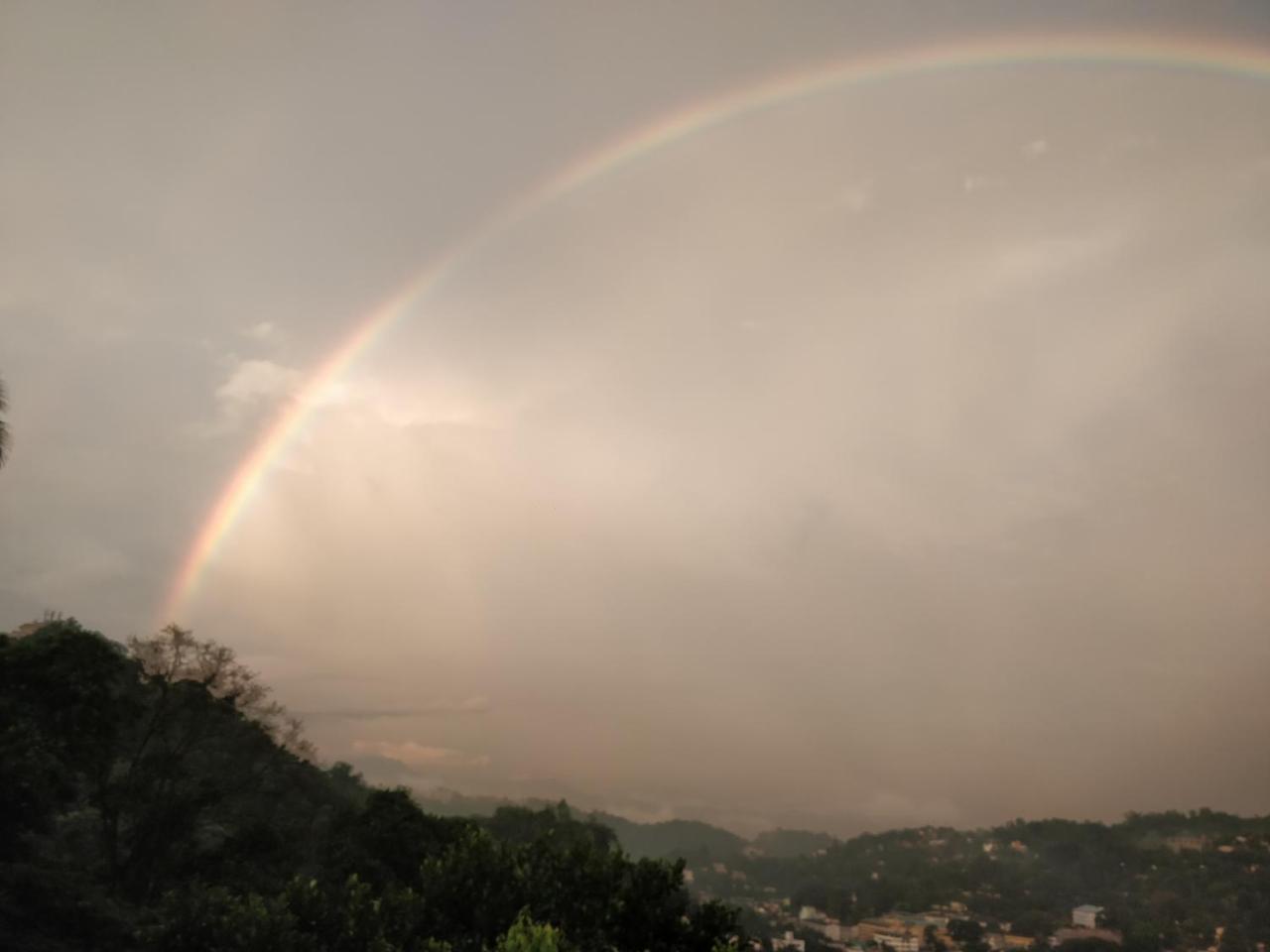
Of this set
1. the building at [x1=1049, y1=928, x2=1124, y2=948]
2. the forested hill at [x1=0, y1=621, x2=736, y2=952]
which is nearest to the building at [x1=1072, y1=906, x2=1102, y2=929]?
the building at [x1=1049, y1=928, x2=1124, y2=948]

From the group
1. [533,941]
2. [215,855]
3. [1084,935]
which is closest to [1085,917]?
[1084,935]

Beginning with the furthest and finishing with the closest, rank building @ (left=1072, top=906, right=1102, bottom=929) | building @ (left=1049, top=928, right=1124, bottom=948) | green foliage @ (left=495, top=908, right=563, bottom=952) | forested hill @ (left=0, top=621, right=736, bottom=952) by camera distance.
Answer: building @ (left=1072, top=906, right=1102, bottom=929)
building @ (left=1049, top=928, right=1124, bottom=948)
forested hill @ (left=0, top=621, right=736, bottom=952)
green foliage @ (left=495, top=908, right=563, bottom=952)

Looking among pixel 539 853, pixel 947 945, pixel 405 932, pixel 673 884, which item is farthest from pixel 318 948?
pixel 947 945

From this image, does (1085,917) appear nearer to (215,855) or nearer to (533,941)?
(215,855)

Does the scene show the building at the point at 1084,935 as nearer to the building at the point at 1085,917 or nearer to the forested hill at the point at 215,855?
the building at the point at 1085,917

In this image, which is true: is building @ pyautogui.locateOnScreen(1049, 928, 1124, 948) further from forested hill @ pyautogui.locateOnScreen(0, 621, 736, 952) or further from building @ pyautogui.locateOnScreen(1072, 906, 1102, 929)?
forested hill @ pyautogui.locateOnScreen(0, 621, 736, 952)

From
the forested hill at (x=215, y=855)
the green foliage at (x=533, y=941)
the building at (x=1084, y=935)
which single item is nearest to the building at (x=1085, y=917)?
the building at (x=1084, y=935)
